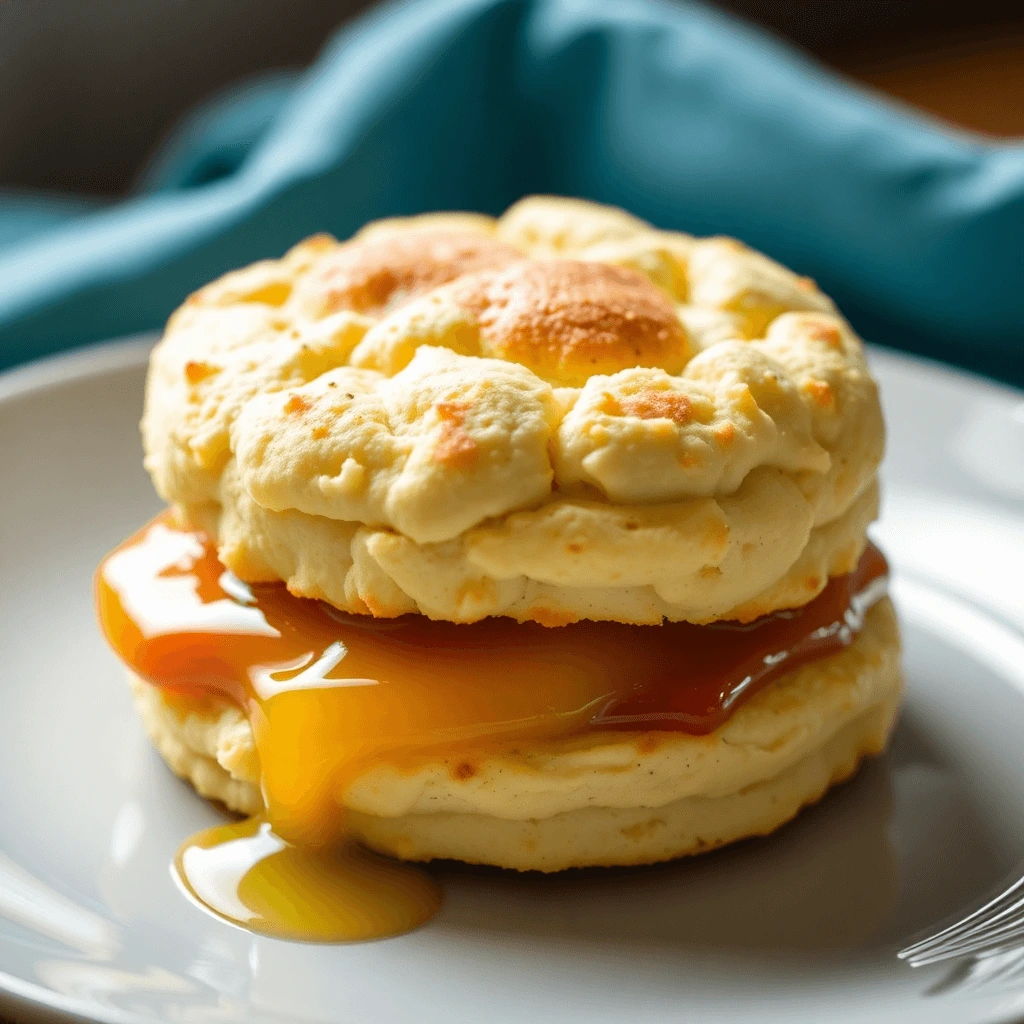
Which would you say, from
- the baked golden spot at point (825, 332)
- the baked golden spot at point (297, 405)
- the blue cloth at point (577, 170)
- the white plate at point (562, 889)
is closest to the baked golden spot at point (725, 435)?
the baked golden spot at point (825, 332)

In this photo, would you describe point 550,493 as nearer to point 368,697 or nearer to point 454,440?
point 454,440

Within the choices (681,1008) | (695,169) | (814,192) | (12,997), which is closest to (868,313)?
(814,192)

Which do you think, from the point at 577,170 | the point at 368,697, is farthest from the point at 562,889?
the point at 577,170

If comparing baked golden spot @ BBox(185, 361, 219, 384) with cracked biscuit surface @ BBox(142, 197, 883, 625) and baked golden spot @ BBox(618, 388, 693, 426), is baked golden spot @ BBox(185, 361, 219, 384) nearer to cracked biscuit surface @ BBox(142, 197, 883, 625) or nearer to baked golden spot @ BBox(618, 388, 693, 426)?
cracked biscuit surface @ BBox(142, 197, 883, 625)

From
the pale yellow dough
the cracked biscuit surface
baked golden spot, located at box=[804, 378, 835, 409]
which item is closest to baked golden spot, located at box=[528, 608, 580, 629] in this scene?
the cracked biscuit surface

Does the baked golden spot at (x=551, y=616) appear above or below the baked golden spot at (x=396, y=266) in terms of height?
below

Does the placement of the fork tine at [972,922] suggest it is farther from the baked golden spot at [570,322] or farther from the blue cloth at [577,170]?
the blue cloth at [577,170]
